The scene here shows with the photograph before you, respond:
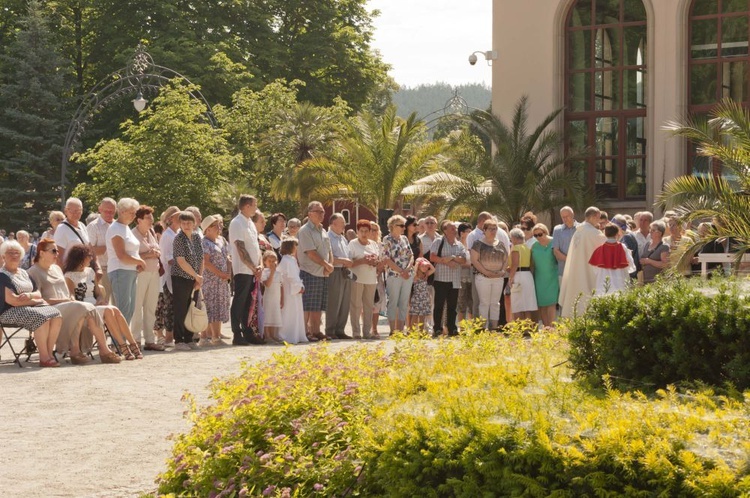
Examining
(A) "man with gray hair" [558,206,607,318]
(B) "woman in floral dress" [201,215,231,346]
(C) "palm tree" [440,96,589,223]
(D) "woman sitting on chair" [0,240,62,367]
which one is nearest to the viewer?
(D) "woman sitting on chair" [0,240,62,367]

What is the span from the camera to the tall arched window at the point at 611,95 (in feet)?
113

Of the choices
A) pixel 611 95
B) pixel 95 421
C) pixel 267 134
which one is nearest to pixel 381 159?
pixel 611 95

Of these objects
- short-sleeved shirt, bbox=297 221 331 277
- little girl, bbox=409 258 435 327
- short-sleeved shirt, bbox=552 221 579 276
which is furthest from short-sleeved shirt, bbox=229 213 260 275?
short-sleeved shirt, bbox=552 221 579 276

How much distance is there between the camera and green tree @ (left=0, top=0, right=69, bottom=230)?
55406 millimetres

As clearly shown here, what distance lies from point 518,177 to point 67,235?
1809cm

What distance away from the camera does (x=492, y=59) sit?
3709 cm

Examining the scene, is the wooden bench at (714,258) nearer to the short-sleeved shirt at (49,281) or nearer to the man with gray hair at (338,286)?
the man with gray hair at (338,286)

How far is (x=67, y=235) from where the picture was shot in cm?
1552

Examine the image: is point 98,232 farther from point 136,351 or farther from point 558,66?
point 558,66

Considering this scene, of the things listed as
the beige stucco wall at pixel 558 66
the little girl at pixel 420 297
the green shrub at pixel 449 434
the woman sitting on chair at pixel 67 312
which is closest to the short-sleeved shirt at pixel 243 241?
A: the little girl at pixel 420 297

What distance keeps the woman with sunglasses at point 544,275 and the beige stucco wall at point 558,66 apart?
52.6ft

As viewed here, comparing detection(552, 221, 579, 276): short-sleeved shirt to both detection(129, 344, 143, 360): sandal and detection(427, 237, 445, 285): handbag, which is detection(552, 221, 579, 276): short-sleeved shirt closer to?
detection(427, 237, 445, 285): handbag

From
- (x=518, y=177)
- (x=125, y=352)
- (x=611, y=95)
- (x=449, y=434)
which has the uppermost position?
(x=611, y=95)

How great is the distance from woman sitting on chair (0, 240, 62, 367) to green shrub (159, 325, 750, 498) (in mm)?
6001
